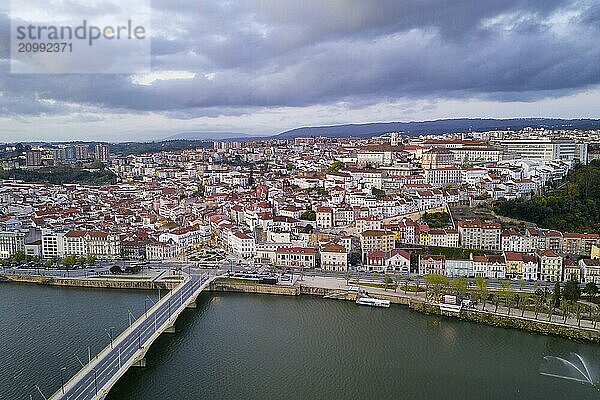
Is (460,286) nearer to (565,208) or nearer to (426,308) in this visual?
(426,308)

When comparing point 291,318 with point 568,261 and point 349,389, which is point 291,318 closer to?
point 349,389

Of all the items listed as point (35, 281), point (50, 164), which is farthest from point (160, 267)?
point (50, 164)

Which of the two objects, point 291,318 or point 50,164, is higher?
point 50,164

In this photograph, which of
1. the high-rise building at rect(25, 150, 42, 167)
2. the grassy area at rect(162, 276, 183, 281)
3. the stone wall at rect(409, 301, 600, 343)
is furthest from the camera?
the high-rise building at rect(25, 150, 42, 167)

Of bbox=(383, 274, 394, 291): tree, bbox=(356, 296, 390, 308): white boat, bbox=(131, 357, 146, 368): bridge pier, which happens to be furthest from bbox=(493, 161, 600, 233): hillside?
bbox=(131, 357, 146, 368): bridge pier

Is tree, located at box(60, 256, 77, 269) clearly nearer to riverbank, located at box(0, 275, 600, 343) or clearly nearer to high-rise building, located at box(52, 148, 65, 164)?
riverbank, located at box(0, 275, 600, 343)

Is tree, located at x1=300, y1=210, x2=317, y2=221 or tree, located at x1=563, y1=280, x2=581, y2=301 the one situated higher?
tree, located at x1=300, y1=210, x2=317, y2=221

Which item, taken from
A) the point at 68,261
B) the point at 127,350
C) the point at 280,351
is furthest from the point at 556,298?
the point at 68,261
